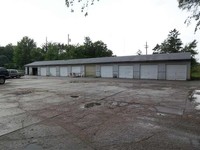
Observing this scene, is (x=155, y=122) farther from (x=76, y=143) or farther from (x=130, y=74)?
(x=130, y=74)

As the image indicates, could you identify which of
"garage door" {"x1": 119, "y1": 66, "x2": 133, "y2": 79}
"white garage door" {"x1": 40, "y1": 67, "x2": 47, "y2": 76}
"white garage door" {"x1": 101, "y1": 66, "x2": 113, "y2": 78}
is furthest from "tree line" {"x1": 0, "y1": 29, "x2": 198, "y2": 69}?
"garage door" {"x1": 119, "y1": 66, "x2": 133, "y2": 79}

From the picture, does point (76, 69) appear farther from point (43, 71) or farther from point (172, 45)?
point (172, 45)

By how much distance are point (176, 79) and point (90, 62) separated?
1486 cm

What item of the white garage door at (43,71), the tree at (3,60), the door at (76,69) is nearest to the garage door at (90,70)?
the door at (76,69)

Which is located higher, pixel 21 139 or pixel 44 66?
pixel 44 66

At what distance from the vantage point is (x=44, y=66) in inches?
1468

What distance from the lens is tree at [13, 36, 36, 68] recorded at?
50.6m

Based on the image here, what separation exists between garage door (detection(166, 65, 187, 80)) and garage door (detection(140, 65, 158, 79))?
164cm

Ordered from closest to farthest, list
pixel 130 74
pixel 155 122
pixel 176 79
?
pixel 155 122 < pixel 176 79 < pixel 130 74

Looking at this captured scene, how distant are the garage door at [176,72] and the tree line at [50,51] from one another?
3192 centimetres

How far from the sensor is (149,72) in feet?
77.6

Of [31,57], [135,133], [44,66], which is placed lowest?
[135,133]

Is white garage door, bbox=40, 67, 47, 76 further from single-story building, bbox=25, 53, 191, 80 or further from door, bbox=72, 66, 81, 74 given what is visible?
door, bbox=72, 66, 81, 74

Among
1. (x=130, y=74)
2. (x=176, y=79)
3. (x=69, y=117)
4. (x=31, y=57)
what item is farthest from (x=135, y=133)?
(x=31, y=57)
